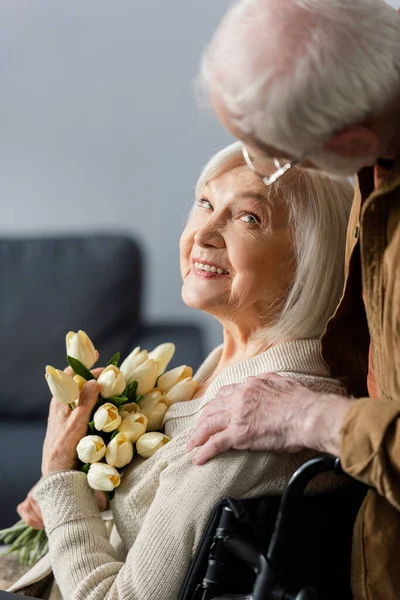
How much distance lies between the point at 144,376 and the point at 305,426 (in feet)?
1.58

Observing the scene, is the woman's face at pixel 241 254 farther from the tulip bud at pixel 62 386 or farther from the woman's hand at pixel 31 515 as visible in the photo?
the woman's hand at pixel 31 515

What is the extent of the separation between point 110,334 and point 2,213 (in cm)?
72

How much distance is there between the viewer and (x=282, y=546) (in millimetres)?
1054

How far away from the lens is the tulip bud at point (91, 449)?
53.8 inches

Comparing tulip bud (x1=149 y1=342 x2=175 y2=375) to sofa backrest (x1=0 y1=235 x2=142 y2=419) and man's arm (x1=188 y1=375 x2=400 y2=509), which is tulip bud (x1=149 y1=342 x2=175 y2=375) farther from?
sofa backrest (x1=0 y1=235 x2=142 y2=419)

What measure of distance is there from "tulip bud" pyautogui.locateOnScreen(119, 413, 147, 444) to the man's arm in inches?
6.7

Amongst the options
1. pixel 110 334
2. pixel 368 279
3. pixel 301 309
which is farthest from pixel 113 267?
pixel 368 279

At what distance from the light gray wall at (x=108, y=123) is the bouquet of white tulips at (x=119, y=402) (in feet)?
5.09

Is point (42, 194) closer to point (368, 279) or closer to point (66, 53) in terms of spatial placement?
point (66, 53)

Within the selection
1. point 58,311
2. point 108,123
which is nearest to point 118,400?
point 58,311

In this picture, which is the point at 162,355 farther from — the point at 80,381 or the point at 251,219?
the point at 251,219

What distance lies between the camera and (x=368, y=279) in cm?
109

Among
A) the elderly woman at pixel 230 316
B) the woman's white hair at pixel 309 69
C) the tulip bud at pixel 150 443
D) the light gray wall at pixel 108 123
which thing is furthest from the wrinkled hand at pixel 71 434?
the light gray wall at pixel 108 123

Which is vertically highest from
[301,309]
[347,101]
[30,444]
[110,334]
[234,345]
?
[347,101]
